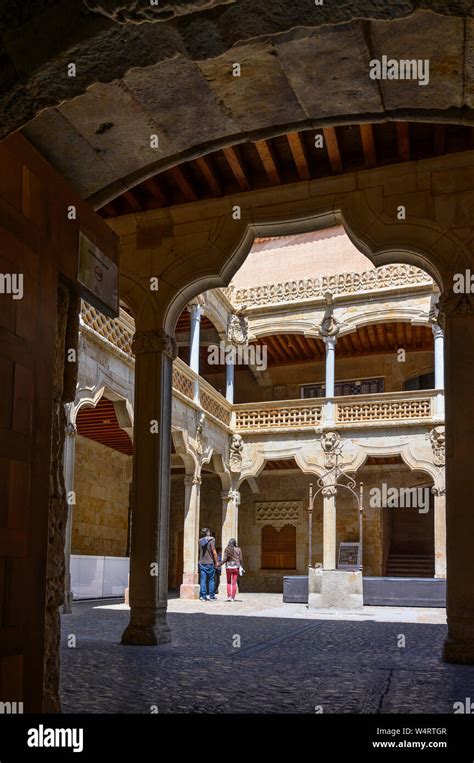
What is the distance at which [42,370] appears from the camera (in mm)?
3273

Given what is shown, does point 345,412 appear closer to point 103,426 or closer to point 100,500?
point 100,500

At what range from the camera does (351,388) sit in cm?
2455

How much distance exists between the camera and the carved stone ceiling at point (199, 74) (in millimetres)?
2314

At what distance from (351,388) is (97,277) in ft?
69.2

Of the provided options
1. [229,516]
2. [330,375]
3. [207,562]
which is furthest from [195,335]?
[207,562]

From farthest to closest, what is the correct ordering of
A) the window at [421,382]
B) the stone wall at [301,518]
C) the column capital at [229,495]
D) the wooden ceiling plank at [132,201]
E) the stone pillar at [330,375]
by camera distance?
the window at [421,382] → the stone wall at [301,518] → the column capital at [229,495] → the stone pillar at [330,375] → the wooden ceiling plank at [132,201]

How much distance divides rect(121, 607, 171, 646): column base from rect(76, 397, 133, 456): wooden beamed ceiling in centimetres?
827

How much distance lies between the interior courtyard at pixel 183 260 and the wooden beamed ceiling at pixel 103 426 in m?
0.11

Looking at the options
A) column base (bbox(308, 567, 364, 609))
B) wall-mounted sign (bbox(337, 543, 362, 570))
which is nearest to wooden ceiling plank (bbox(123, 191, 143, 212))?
column base (bbox(308, 567, 364, 609))

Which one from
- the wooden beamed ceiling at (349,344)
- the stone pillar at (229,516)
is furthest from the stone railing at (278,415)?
the wooden beamed ceiling at (349,344)

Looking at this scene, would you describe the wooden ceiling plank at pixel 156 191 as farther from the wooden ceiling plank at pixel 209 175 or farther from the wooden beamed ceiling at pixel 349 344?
the wooden beamed ceiling at pixel 349 344

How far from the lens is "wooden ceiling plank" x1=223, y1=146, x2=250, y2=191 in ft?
23.2
